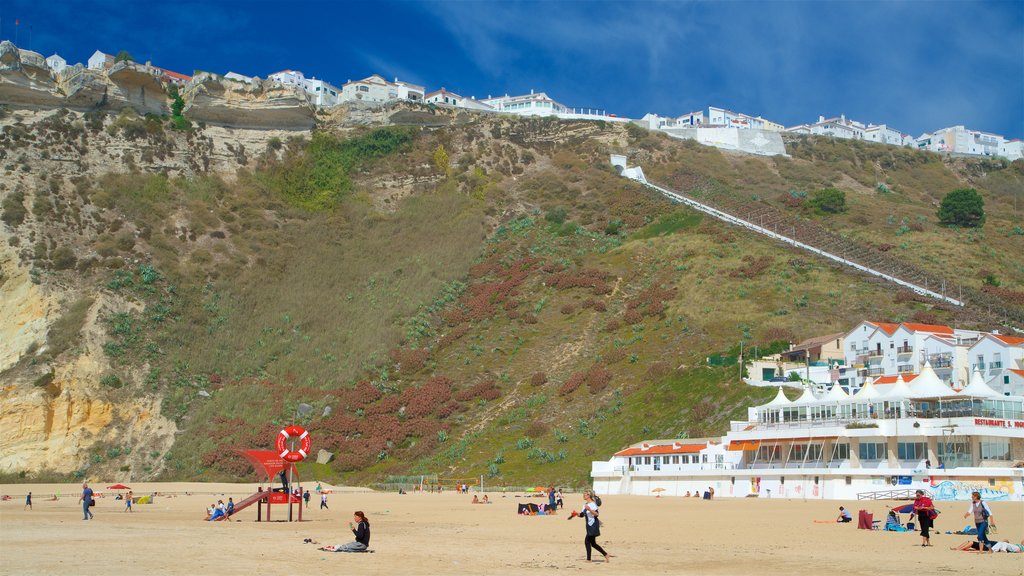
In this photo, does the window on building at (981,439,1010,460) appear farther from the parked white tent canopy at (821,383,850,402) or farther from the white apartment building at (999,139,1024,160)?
the white apartment building at (999,139,1024,160)

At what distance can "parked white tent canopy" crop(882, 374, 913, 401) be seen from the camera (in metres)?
38.2

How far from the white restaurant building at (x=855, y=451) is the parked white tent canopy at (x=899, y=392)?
0.04 metres

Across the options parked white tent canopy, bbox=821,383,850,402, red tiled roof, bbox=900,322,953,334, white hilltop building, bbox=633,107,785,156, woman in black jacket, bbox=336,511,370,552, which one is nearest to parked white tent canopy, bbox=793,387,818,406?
parked white tent canopy, bbox=821,383,850,402

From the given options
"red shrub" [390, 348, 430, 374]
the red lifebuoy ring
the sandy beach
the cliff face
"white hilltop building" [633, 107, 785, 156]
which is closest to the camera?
the sandy beach

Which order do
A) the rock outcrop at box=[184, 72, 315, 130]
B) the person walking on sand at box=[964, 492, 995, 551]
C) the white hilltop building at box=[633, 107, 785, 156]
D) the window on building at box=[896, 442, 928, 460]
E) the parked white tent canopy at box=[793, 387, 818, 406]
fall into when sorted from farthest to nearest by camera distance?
the white hilltop building at box=[633, 107, 785, 156]
the rock outcrop at box=[184, 72, 315, 130]
the parked white tent canopy at box=[793, 387, 818, 406]
the window on building at box=[896, 442, 928, 460]
the person walking on sand at box=[964, 492, 995, 551]

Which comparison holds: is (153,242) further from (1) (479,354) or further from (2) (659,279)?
(2) (659,279)

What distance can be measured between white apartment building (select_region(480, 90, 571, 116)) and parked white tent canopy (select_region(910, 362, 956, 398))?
9067cm

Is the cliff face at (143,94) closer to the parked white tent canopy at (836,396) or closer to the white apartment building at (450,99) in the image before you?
the white apartment building at (450,99)

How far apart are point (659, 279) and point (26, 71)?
55.4 metres

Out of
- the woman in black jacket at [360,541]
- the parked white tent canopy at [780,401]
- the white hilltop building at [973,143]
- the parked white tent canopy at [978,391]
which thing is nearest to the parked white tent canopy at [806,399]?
the parked white tent canopy at [780,401]

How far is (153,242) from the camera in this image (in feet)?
241

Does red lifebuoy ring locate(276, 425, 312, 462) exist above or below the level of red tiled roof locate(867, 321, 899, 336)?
below

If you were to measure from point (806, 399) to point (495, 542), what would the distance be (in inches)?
1004

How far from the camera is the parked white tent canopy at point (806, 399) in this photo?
4172cm
